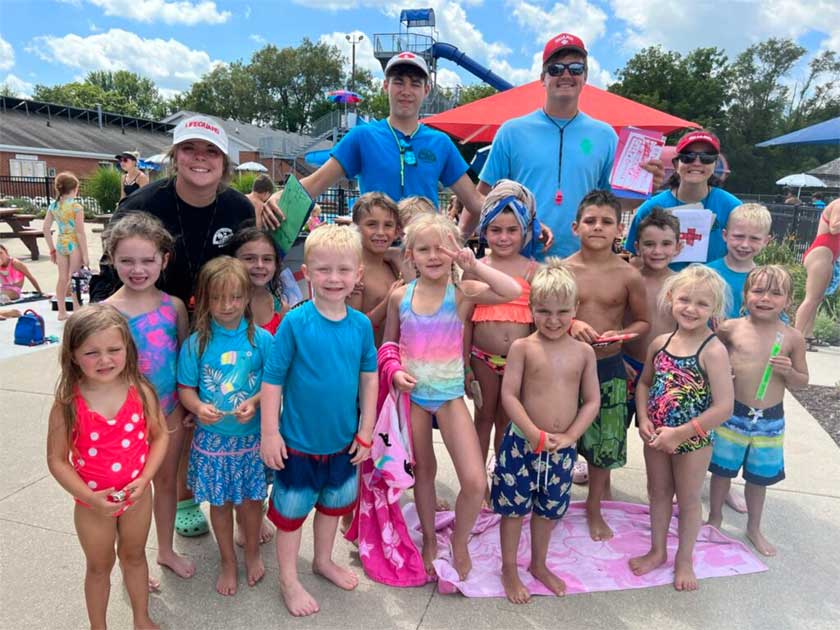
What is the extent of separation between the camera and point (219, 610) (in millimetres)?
2371

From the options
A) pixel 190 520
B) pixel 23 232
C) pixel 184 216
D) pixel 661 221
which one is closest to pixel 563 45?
pixel 661 221

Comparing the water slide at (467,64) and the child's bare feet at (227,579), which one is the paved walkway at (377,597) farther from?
the water slide at (467,64)

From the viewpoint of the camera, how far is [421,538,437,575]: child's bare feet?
266 cm

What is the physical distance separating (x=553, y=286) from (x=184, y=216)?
176 centimetres

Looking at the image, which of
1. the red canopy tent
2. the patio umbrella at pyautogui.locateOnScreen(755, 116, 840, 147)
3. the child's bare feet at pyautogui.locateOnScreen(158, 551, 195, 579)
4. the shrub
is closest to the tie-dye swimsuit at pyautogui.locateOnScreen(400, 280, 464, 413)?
the child's bare feet at pyautogui.locateOnScreen(158, 551, 195, 579)

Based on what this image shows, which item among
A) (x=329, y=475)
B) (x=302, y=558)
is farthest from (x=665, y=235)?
(x=302, y=558)

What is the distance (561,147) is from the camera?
3.18m

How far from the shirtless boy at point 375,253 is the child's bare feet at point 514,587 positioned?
128 centimetres

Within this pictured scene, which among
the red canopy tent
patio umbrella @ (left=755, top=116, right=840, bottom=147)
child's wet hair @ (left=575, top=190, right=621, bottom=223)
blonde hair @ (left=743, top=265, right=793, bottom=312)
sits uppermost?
patio umbrella @ (left=755, top=116, right=840, bottom=147)

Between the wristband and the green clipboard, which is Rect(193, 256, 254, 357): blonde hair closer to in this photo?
the green clipboard

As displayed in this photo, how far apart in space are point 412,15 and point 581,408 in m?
37.9

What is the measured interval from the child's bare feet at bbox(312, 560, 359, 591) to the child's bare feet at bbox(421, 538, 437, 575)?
0.34m

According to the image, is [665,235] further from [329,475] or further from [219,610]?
[219,610]

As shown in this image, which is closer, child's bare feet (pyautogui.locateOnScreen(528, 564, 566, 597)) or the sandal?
child's bare feet (pyautogui.locateOnScreen(528, 564, 566, 597))
